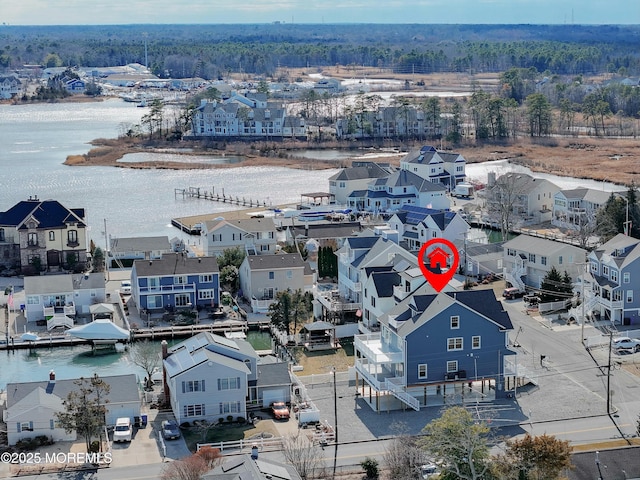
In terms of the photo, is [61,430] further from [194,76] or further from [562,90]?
[194,76]

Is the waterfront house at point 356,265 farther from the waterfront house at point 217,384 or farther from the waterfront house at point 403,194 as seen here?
the waterfront house at point 403,194

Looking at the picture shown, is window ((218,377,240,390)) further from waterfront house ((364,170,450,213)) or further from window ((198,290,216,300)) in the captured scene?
waterfront house ((364,170,450,213))

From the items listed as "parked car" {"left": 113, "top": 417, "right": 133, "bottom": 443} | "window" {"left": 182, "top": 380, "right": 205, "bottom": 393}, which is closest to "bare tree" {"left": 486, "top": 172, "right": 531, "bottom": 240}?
"window" {"left": 182, "top": 380, "right": 205, "bottom": 393}

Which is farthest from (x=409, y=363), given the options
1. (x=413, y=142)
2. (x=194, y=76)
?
(x=194, y=76)

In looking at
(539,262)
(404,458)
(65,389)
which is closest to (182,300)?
(65,389)

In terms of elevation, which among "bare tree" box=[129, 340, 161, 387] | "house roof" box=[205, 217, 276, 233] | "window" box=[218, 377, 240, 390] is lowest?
"bare tree" box=[129, 340, 161, 387]

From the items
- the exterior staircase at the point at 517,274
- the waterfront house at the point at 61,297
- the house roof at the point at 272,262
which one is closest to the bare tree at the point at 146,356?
the waterfront house at the point at 61,297

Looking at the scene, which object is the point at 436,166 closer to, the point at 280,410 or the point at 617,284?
the point at 617,284

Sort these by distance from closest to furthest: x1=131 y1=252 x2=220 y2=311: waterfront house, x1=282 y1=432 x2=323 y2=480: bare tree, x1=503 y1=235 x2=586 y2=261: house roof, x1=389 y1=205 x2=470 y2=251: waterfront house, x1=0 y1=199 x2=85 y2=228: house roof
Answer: x1=282 y1=432 x2=323 y2=480: bare tree
x1=131 y1=252 x2=220 y2=311: waterfront house
x1=503 y1=235 x2=586 y2=261: house roof
x1=0 y1=199 x2=85 y2=228: house roof
x1=389 y1=205 x2=470 y2=251: waterfront house
